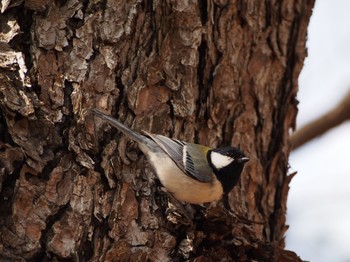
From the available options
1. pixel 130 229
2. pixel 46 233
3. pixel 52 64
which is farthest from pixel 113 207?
pixel 52 64

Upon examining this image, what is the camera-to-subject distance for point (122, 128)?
259cm

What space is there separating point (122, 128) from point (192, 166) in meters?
0.52

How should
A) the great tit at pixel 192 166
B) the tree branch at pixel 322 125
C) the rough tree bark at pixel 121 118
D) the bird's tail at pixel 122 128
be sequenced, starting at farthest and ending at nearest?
the tree branch at pixel 322 125 < the great tit at pixel 192 166 < the bird's tail at pixel 122 128 < the rough tree bark at pixel 121 118

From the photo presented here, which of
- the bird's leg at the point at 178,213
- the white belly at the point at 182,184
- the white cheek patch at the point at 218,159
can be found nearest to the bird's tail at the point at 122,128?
the white belly at the point at 182,184

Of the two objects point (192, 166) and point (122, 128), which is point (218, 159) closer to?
point (192, 166)

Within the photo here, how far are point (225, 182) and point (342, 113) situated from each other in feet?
3.76

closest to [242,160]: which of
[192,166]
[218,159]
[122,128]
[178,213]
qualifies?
[218,159]

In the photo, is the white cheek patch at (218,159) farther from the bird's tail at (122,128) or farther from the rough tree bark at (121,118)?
the bird's tail at (122,128)

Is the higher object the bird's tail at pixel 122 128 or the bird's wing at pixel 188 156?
the bird's wing at pixel 188 156

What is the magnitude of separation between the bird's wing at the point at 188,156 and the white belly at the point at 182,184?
30 millimetres

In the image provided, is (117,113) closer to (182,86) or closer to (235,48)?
(182,86)

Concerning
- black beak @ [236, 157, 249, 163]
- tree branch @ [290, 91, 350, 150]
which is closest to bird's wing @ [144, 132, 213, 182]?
black beak @ [236, 157, 249, 163]

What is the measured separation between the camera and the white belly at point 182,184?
109 inches

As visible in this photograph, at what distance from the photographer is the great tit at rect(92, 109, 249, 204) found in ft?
9.09
